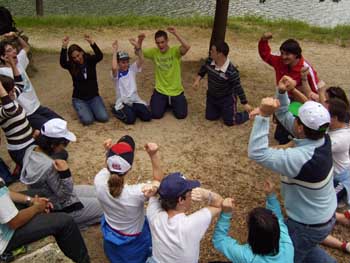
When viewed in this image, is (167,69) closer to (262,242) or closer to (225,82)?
(225,82)

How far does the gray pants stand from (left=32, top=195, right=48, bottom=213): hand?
19.7 inches

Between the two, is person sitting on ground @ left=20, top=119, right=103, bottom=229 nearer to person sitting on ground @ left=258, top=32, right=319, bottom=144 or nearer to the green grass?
person sitting on ground @ left=258, top=32, right=319, bottom=144

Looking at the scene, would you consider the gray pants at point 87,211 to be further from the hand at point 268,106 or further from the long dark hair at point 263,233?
the hand at point 268,106

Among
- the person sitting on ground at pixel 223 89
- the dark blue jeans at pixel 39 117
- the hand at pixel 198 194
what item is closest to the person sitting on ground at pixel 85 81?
the dark blue jeans at pixel 39 117

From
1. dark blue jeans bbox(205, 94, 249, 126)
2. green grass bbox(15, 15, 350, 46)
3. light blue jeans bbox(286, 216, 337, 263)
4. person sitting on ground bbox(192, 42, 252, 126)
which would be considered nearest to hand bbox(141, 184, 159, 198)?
light blue jeans bbox(286, 216, 337, 263)

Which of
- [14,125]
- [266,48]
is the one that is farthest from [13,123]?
[266,48]

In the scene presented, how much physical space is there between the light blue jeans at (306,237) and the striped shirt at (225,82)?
2354 millimetres

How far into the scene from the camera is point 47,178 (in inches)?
121

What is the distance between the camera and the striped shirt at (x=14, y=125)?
3.71 meters

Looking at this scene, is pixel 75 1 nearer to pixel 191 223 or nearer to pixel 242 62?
pixel 242 62

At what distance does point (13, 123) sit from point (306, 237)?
266 centimetres

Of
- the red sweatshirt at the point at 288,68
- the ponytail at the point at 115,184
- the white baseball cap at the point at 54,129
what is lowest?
the ponytail at the point at 115,184

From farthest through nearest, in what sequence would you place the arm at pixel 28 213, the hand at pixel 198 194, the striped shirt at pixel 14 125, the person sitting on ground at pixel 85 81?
the person sitting on ground at pixel 85 81, the striped shirt at pixel 14 125, the arm at pixel 28 213, the hand at pixel 198 194

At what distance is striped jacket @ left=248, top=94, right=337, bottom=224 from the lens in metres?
2.56
